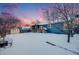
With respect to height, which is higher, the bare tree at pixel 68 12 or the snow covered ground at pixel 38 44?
the bare tree at pixel 68 12

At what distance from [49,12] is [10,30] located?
476 millimetres

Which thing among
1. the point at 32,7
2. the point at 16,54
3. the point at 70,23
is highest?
the point at 32,7

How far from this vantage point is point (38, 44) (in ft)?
7.04

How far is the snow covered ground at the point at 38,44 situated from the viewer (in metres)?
2.12

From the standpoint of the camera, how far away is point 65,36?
85.0 inches

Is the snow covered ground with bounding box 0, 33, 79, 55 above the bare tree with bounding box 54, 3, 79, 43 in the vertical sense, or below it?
below

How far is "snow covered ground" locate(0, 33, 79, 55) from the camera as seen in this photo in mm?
2121

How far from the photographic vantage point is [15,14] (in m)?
2.14

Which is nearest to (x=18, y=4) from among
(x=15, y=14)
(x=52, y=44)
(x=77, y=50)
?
(x=15, y=14)

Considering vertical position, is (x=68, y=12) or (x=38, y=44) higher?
(x=68, y=12)

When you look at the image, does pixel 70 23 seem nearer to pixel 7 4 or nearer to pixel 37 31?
pixel 37 31

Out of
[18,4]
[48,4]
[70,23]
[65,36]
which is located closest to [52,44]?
[65,36]

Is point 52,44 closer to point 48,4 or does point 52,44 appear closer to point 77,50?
point 77,50

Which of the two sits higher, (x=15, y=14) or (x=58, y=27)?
(x=15, y=14)
